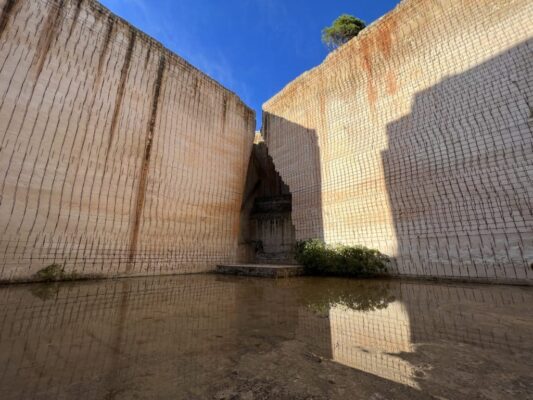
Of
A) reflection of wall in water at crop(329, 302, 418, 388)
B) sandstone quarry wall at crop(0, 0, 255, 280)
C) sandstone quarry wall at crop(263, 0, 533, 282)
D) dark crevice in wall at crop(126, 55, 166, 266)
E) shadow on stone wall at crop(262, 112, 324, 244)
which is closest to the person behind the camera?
reflection of wall in water at crop(329, 302, 418, 388)

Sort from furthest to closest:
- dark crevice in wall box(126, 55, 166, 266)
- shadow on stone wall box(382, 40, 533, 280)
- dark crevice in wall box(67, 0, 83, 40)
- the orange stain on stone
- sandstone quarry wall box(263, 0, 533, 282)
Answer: the orange stain on stone → dark crevice in wall box(126, 55, 166, 266) → dark crevice in wall box(67, 0, 83, 40) → sandstone quarry wall box(263, 0, 533, 282) → shadow on stone wall box(382, 40, 533, 280)

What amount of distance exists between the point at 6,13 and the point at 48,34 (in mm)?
636

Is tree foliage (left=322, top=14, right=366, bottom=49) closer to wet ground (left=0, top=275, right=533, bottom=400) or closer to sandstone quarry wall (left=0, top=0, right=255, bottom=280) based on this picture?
sandstone quarry wall (left=0, top=0, right=255, bottom=280)

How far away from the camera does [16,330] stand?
70.2 inches

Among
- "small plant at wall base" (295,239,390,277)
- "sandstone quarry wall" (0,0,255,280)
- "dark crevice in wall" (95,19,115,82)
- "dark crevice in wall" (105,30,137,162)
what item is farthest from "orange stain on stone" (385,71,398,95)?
"dark crevice in wall" (95,19,115,82)

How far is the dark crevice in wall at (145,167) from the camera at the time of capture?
6496 millimetres

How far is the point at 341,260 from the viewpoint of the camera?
648 cm

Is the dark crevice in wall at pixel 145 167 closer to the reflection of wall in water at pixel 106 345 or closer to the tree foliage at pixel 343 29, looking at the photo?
the reflection of wall in water at pixel 106 345

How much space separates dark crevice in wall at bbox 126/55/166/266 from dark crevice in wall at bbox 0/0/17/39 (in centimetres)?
298

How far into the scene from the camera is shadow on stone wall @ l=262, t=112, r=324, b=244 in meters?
8.12

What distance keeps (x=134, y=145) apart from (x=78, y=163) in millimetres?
1390

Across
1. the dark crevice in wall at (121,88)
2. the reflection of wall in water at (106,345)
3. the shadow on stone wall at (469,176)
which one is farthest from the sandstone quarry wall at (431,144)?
the dark crevice in wall at (121,88)

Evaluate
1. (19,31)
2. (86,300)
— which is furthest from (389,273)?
(19,31)

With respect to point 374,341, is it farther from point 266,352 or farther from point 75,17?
point 75,17
